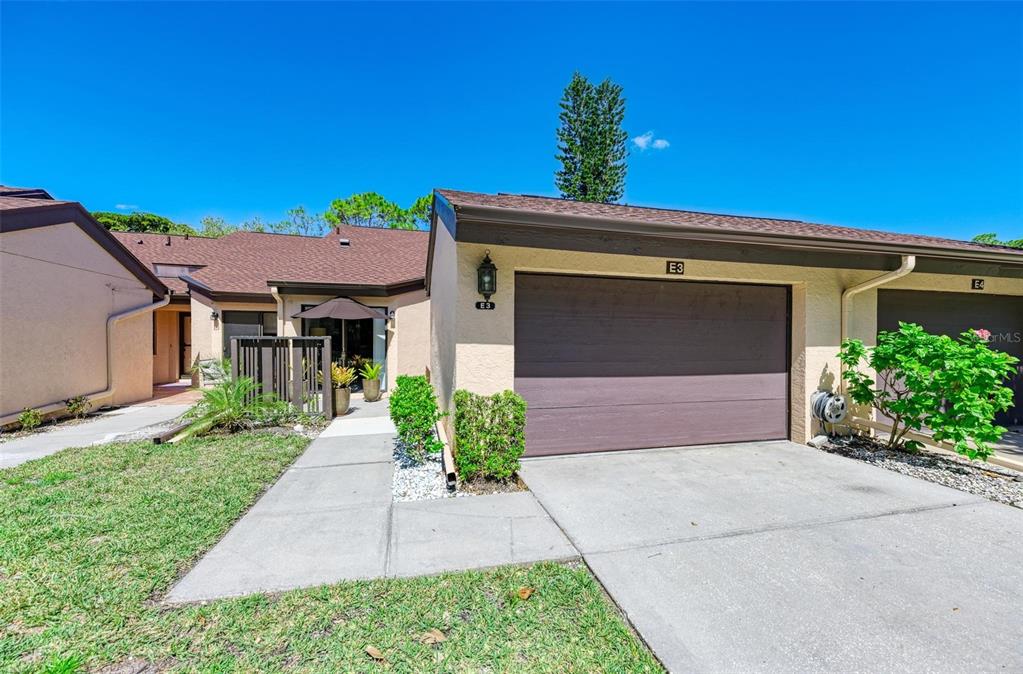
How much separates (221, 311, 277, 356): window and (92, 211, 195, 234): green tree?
3150cm

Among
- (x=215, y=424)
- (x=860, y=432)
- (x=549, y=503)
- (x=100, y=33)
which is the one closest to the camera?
(x=549, y=503)

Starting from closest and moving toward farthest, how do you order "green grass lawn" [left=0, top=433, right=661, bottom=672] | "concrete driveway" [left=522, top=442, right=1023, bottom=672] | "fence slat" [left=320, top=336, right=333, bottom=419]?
"green grass lawn" [left=0, top=433, right=661, bottom=672], "concrete driveway" [left=522, top=442, right=1023, bottom=672], "fence slat" [left=320, top=336, right=333, bottom=419]

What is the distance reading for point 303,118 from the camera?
15008mm

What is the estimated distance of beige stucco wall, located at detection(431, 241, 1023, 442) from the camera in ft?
15.2

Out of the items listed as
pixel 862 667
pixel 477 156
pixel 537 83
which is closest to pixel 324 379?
pixel 862 667

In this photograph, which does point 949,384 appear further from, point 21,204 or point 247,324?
point 247,324

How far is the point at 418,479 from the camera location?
4.49 meters

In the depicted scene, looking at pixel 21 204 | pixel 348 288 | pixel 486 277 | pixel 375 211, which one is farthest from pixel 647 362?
pixel 375 211

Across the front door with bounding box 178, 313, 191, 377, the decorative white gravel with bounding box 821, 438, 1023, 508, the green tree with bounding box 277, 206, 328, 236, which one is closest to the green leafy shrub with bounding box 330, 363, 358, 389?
the decorative white gravel with bounding box 821, 438, 1023, 508

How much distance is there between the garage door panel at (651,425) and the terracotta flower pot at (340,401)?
4.80 m

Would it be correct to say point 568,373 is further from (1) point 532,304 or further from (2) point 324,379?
(2) point 324,379

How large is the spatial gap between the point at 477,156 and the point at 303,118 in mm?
8389

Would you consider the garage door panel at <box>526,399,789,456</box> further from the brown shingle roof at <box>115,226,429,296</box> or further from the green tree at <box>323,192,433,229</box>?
the green tree at <box>323,192,433,229</box>

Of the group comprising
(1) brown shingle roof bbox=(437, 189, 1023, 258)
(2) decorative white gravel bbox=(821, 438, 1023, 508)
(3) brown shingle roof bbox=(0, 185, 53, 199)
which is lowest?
(2) decorative white gravel bbox=(821, 438, 1023, 508)
